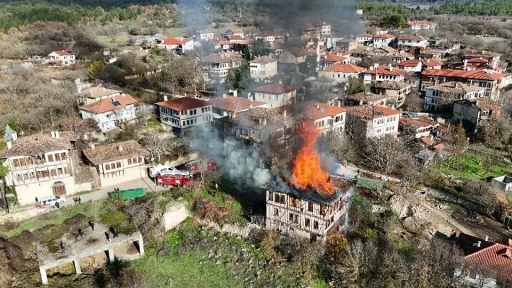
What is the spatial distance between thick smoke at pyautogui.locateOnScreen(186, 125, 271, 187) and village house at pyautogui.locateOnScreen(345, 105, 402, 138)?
1477 centimetres

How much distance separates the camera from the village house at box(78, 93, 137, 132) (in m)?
51.6

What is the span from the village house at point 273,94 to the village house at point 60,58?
4387 cm

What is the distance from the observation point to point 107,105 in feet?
171

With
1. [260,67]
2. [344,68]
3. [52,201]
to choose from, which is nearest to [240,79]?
[260,67]

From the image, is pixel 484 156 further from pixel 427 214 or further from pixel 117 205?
pixel 117 205

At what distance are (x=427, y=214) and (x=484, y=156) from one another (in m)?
17.4

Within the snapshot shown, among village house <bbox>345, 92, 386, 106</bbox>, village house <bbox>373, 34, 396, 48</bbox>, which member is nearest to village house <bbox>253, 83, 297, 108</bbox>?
village house <bbox>345, 92, 386, 106</bbox>

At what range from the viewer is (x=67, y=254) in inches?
1193

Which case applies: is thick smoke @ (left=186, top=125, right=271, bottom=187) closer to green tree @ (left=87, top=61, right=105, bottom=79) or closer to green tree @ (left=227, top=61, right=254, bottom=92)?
green tree @ (left=227, top=61, right=254, bottom=92)

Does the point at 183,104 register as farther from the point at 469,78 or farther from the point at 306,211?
the point at 469,78

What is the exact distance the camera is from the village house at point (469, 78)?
65875 millimetres

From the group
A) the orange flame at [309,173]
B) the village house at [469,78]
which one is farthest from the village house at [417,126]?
the orange flame at [309,173]

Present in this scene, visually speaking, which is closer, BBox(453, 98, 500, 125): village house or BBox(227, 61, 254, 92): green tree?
BBox(453, 98, 500, 125): village house

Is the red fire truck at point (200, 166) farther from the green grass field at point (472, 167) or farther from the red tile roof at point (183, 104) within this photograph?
the green grass field at point (472, 167)
